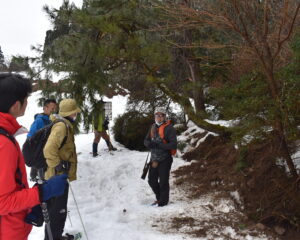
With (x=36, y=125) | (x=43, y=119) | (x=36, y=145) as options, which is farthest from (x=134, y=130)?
(x=36, y=145)

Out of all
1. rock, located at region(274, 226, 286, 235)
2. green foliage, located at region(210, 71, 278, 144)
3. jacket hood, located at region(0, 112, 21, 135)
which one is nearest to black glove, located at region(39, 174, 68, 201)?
jacket hood, located at region(0, 112, 21, 135)

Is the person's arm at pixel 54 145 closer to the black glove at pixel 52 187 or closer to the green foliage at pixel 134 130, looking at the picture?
the black glove at pixel 52 187

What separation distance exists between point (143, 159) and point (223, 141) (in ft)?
7.33

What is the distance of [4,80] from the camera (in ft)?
5.81

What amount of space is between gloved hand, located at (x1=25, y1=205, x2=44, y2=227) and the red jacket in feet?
0.13

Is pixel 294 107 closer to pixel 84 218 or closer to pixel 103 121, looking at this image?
pixel 84 218

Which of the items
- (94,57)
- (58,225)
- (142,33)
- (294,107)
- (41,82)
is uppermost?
(142,33)

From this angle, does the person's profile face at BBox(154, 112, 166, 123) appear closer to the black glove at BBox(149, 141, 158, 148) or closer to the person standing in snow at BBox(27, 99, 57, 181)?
the black glove at BBox(149, 141, 158, 148)

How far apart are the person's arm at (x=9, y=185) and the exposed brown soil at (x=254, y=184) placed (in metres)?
2.92

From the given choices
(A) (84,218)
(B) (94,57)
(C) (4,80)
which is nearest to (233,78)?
(B) (94,57)

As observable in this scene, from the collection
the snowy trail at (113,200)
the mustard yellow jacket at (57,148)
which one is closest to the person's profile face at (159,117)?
the snowy trail at (113,200)

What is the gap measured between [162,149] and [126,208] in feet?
4.25

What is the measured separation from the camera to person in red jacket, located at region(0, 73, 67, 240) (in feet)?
5.52

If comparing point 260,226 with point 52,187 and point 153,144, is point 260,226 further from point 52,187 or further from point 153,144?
point 52,187
